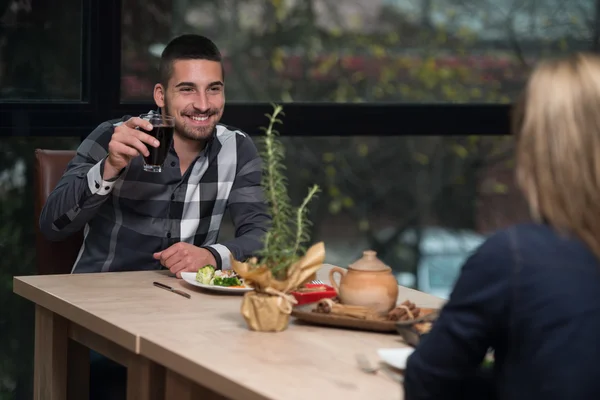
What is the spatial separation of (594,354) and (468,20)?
10.2 ft

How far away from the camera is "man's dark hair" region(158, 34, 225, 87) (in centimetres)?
312

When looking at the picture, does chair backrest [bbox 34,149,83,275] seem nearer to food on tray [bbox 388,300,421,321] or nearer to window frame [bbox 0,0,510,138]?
window frame [bbox 0,0,510,138]

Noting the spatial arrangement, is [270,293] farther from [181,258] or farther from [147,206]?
[147,206]

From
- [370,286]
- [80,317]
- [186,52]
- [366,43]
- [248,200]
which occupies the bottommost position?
[80,317]

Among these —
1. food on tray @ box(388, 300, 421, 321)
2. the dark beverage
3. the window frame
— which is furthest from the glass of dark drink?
the window frame

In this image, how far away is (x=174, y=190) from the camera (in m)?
3.09

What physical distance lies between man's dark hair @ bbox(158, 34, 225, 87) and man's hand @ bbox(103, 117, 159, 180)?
41 centimetres

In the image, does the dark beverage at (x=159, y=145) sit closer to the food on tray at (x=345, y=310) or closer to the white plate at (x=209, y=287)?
the white plate at (x=209, y=287)

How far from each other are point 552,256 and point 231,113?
8.43 ft

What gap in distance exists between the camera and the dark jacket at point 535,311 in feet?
4.60

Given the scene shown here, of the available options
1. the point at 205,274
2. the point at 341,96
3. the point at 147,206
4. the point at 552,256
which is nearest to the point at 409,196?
the point at 341,96

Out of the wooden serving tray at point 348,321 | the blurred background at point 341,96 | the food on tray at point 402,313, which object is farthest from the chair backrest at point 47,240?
the food on tray at point 402,313

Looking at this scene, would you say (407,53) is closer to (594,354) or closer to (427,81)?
(427,81)

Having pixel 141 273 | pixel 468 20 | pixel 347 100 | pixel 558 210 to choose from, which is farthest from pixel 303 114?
pixel 558 210
